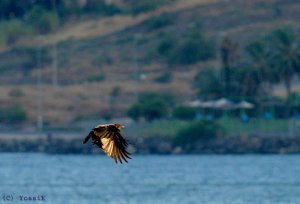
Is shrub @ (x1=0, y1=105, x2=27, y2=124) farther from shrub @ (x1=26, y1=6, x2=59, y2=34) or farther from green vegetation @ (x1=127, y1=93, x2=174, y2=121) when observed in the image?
shrub @ (x1=26, y1=6, x2=59, y2=34)

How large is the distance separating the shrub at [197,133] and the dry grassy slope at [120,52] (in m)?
10.3

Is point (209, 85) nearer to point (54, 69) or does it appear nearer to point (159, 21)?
point (54, 69)

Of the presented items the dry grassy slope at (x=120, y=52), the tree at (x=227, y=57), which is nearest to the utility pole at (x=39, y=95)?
the dry grassy slope at (x=120, y=52)

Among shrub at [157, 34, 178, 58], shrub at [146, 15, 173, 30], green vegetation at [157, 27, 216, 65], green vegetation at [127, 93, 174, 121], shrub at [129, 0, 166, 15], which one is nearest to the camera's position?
green vegetation at [127, 93, 174, 121]

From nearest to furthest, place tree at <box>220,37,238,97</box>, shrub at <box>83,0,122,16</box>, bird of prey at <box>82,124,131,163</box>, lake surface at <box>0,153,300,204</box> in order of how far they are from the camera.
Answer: bird of prey at <box>82,124,131,163</box> < lake surface at <box>0,153,300,204</box> < tree at <box>220,37,238,97</box> < shrub at <box>83,0,122,16</box>

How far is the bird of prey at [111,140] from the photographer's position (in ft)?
73.5

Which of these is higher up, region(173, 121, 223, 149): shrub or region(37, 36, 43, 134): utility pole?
region(37, 36, 43, 134): utility pole

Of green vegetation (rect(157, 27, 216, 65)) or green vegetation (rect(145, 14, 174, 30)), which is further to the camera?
green vegetation (rect(145, 14, 174, 30))

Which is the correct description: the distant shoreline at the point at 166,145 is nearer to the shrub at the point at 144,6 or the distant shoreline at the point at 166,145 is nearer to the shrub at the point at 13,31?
the shrub at the point at 13,31

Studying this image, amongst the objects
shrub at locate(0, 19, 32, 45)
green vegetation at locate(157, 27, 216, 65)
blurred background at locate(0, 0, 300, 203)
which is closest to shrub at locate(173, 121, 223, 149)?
blurred background at locate(0, 0, 300, 203)

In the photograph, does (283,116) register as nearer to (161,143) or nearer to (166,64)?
(161,143)

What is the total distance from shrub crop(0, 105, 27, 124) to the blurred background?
0.09 metres

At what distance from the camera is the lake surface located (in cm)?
5297

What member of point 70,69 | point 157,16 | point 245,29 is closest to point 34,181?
point 70,69
